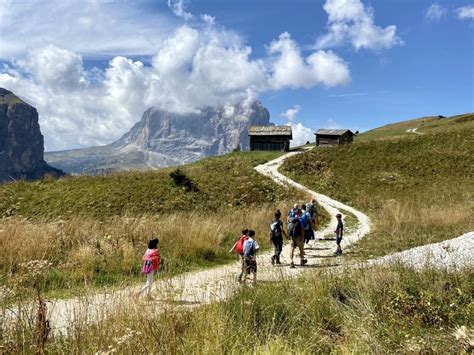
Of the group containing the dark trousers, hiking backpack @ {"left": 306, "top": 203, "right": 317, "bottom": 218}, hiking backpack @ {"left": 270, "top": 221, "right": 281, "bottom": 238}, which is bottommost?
the dark trousers

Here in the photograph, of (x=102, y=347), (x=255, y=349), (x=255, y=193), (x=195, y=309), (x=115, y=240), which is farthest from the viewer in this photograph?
(x=255, y=193)

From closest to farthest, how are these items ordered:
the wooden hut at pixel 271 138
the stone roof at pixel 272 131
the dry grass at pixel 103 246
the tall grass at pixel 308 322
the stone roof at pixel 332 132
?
the tall grass at pixel 308 322, the dry grass at pixel 103 246, the stone roof at pixel 272 131, the wooden hut at pixel 271 138, the stone roof at pixel 332 132

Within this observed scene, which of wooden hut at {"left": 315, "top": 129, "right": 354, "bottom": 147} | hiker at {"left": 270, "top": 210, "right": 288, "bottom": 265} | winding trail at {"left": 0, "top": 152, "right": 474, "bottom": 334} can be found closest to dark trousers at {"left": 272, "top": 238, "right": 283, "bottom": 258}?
hiker at {"left": 270, "top": 210, "right": 288, "bottom": 265}

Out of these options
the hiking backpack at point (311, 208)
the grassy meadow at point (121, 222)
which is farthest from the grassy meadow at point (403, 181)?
the grassy meadow at point (121, 222)

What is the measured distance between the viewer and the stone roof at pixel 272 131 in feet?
227

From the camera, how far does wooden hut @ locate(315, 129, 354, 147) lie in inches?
2800

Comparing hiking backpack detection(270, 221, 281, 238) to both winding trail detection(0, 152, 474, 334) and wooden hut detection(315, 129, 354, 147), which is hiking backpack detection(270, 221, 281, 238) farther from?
wooden hut detection(315, 129, 354, 147)

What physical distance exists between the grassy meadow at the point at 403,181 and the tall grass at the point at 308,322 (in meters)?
8.39

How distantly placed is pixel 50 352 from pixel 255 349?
2166 mm

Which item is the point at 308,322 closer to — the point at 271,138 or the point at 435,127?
the point at 271,138

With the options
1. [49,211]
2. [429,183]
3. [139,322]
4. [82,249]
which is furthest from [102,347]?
[429,183]

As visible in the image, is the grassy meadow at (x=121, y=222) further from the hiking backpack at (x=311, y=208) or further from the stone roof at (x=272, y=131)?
the stone roof at (x=272, y=131)

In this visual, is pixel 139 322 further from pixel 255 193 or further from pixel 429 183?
pixel 429 183

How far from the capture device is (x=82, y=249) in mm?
10984
